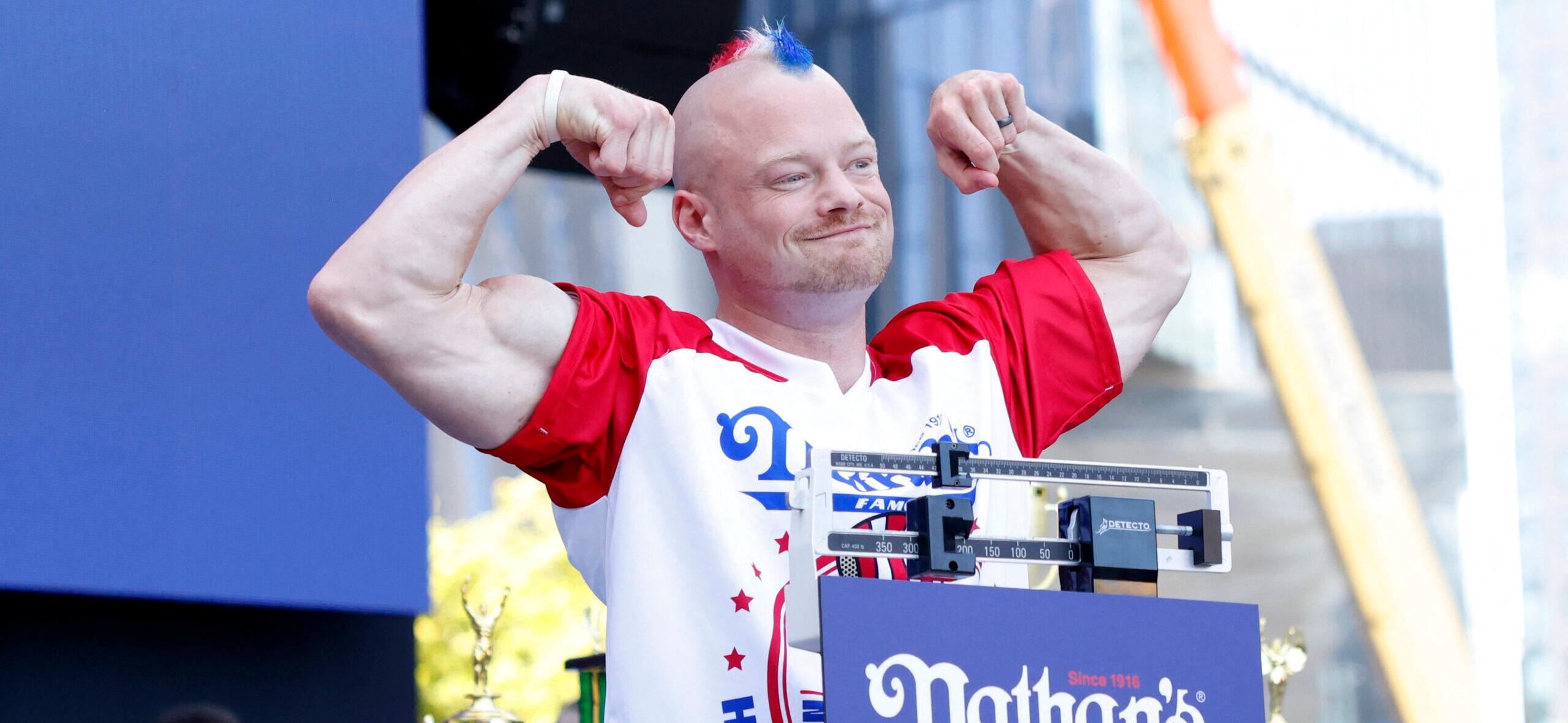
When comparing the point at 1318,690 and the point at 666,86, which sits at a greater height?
the point at 666,86

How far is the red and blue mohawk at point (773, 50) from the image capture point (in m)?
1.77

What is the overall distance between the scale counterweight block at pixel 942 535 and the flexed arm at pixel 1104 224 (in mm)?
724

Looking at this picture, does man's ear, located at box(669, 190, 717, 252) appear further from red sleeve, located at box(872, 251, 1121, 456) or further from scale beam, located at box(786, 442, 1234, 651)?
scale beam, located at box(786, 442, 1234, 651)

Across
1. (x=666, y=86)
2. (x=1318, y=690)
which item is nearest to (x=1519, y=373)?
(x=1318, y=690)

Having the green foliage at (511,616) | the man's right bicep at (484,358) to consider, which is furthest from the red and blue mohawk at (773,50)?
the green foliage at (511,616)

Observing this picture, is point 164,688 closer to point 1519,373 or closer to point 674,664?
point 674,664

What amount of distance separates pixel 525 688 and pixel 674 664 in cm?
481

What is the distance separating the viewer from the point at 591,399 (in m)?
1.59

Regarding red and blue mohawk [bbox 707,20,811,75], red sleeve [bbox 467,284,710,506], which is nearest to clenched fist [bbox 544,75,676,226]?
red sleeve [bbox 467,284,710,506]

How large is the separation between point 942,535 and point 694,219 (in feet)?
2.30

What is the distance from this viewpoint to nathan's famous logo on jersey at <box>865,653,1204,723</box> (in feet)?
3.60

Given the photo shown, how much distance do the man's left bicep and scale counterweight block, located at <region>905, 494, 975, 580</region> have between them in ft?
2.35

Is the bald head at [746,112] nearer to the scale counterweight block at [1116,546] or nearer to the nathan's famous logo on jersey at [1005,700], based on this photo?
the scale counterweight block at [1116,546]

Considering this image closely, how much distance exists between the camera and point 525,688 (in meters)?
6.11
